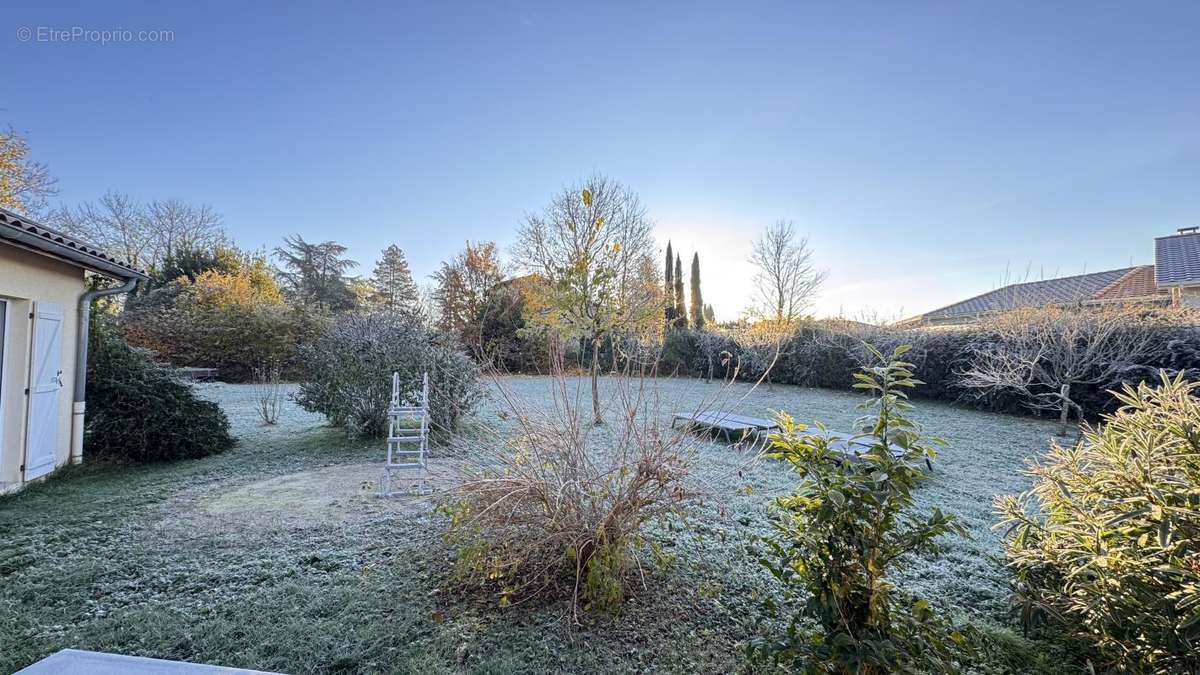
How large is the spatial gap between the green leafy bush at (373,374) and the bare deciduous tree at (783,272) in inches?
491

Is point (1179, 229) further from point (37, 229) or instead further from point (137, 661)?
point (37, 229)

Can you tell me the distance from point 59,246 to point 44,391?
151cm

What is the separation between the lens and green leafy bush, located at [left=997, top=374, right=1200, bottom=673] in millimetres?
1551

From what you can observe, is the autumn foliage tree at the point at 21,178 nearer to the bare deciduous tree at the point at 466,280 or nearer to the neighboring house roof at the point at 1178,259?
the bare deciduous tree at the point at 466,280

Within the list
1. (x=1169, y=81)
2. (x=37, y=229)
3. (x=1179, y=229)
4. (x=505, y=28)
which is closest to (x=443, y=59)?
(x=505, y=28)

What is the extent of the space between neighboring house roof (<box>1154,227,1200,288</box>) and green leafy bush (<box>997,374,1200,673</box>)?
16678 mm

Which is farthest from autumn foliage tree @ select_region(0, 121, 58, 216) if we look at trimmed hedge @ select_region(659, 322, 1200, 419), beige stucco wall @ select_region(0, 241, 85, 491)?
trimmed hedge @ select_region(659, 322, 1200, 419)

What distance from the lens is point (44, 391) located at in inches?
182

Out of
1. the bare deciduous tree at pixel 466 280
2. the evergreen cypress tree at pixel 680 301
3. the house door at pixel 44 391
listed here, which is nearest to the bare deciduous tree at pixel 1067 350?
the house door at pixel 44 391

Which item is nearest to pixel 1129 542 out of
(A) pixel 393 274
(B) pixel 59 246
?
(B) pixel 59 246

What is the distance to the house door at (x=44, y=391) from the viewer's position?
14.7ft

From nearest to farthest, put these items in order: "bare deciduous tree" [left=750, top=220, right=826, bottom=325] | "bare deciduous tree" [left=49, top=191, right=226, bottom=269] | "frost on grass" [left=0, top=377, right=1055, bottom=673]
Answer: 1. "frost on grass" [left=0, top=377, right=1055, bottom=673]
2. "bare deciduous tree" [left=750, top=220, right=826, bottom=325]
3. "bare deciduous tree" [left=49, top=191, right=226, bottom=269]

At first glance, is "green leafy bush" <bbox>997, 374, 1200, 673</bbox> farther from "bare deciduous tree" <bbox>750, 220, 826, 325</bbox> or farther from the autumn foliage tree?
the autumn foliage tree

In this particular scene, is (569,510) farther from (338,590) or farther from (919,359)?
(919,359)
